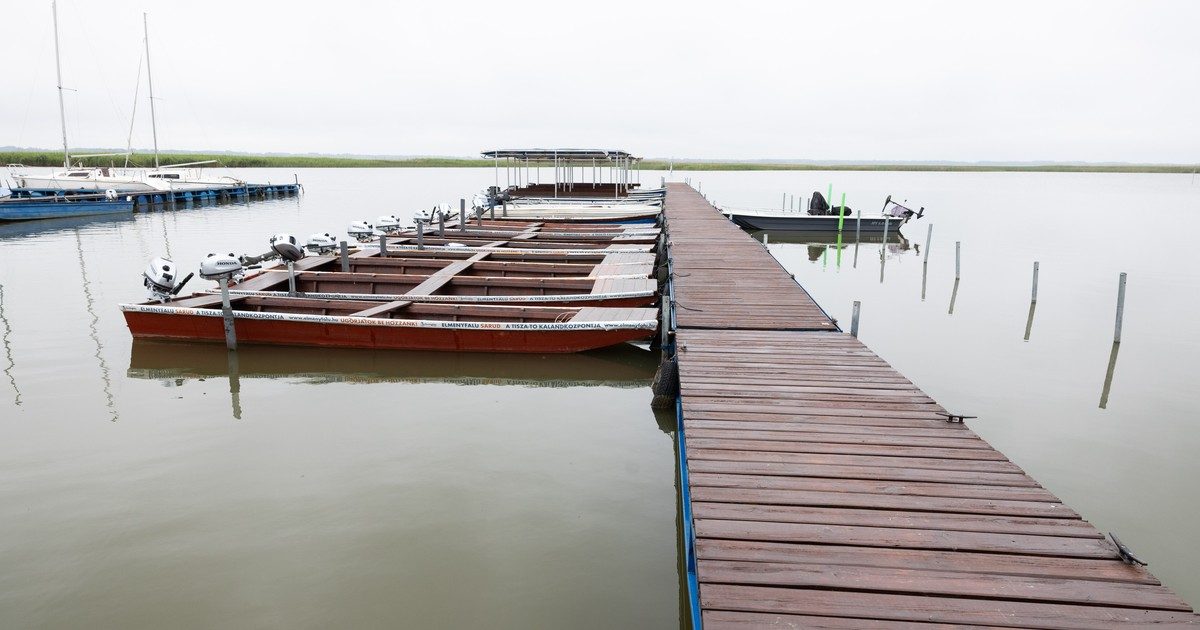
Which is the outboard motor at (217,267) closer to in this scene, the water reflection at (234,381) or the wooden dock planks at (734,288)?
the water reflection at (234,381)

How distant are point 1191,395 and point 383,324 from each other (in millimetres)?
12403

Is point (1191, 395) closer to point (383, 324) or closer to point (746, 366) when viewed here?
point (746, 366)

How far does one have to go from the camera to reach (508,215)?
84.9 feet

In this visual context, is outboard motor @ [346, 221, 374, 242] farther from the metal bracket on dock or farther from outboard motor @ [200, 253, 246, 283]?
the metal bracket on dock

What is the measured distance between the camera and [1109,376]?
1064 centimetres

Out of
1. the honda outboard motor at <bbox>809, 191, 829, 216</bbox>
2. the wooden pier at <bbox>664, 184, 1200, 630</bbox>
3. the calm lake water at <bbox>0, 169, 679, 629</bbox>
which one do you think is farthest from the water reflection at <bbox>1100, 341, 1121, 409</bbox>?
the honda outboard motor at <bbox>809, 191, 829, 216</bbox>

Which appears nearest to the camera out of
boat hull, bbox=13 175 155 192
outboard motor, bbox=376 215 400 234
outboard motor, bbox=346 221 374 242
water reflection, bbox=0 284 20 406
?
water reflection, bbox=0 284 20 406

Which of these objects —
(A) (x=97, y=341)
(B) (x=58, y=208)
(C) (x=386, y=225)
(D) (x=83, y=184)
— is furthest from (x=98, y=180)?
(A) (x=97, y=341)

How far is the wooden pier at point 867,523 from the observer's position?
3.22 m

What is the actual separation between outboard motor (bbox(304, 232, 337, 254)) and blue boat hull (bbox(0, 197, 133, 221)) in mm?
23141

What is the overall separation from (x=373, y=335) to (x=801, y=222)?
78.0 feet

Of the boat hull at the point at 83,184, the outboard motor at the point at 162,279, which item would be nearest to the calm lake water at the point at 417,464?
the outboard motor at the point at 162,279

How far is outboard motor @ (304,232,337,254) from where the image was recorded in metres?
17.9

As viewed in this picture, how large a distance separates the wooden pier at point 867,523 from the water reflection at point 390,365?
12.2ft
